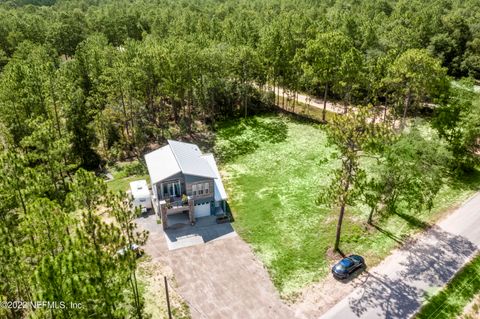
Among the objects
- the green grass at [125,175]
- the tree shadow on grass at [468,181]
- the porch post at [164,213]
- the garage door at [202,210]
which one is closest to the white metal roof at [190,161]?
the garage door at [202,210]

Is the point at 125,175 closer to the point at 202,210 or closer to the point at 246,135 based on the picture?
the point at 202,210

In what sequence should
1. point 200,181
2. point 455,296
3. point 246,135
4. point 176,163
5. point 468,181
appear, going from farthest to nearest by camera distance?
point 246,135, point 468,181, point 176,163, point 200,181, point 455,296

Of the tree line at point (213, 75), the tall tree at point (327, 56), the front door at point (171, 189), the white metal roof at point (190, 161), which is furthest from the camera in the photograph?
the tall tree at point (327, 56)

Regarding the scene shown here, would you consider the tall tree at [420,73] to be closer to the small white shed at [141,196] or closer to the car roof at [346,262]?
the car roof at [346,262]

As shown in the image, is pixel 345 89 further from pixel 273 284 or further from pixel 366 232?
pixel 273 284

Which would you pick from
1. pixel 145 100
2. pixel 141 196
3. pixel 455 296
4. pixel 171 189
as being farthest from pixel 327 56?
pixel 455 296

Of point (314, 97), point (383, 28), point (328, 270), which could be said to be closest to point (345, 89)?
point (314, 97)
